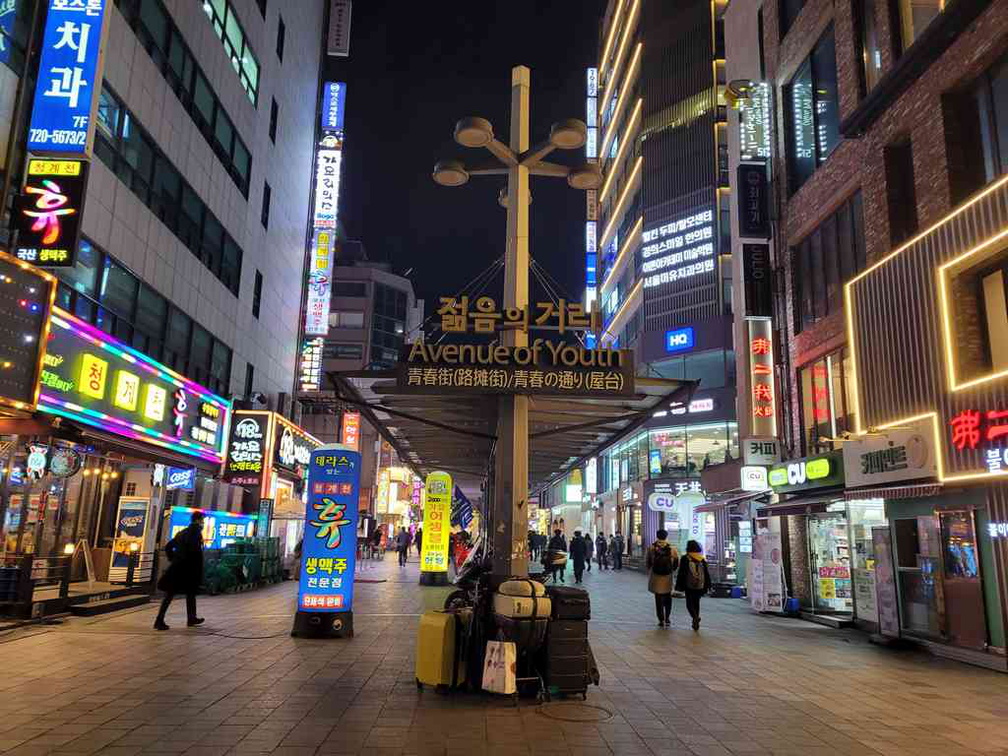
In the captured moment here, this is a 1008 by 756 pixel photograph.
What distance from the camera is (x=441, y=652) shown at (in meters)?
7.54

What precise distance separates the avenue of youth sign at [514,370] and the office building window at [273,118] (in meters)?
18.9

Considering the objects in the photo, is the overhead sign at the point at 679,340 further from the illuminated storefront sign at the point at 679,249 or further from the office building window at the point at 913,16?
the office building window at the point at 913,16

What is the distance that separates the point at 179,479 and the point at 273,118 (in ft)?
50.8

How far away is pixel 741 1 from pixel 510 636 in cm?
2388

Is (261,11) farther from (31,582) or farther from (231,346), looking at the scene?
(31,582)

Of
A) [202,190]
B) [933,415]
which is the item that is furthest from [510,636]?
[202,190]

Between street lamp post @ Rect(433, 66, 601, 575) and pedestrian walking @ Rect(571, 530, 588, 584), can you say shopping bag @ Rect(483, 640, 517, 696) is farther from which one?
pedestrian walking @ Rect(571, 530, 588, 584)

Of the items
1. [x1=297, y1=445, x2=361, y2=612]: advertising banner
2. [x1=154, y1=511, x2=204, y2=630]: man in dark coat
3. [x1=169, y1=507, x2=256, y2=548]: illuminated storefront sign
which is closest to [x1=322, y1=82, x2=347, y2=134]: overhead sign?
[x1=169, y1=507, x2=256, y2=548]: illuminated storefront sign

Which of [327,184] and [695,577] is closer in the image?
[695,577]

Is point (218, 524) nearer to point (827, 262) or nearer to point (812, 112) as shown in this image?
point (827, 262)

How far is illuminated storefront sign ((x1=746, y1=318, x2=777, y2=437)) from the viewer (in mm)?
19500

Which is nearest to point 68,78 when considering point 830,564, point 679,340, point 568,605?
point 568,605

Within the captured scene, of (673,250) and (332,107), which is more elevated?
(332,107)

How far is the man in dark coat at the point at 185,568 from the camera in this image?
11.8 metres
